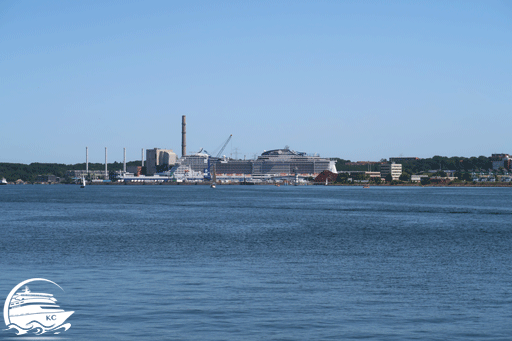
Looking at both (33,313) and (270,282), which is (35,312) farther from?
(270,282)

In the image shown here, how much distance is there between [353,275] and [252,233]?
1464 cm

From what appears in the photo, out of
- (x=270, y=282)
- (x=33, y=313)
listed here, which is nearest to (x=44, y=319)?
(x=33, y=313)

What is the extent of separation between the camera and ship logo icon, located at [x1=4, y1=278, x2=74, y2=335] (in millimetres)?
11508

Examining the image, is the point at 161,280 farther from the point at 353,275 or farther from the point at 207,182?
the point at 207,182

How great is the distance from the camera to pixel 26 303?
521 inches

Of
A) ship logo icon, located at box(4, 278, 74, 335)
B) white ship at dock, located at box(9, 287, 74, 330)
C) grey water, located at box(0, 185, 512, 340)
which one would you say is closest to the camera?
ship logo icon, located at box(4, 278, 74, 335)

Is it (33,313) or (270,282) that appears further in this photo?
(270,282)

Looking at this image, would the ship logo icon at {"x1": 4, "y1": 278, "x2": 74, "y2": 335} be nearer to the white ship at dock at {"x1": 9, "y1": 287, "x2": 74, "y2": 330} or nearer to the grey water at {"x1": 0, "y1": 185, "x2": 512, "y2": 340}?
the white ship at dock at {"x1": 9, "y1": 287, "x2": 74, "y2": 330}

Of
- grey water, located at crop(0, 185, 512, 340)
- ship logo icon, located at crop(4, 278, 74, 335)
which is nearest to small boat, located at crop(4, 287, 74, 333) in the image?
ship logo icon, located at crop(4, 278, 74, 335)

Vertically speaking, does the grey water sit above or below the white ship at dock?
below

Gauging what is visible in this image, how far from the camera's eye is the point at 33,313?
12570mm

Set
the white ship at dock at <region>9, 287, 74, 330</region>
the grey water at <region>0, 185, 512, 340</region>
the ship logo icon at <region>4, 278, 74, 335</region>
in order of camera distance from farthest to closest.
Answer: the white ship at dock at <region>9, 287, 74, 330</region> → the grey water at <region>0, 185, 512, 340</region> → the ship logo icon at <region>4, 278, 74, 335</region>

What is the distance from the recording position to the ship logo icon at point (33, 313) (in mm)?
11508

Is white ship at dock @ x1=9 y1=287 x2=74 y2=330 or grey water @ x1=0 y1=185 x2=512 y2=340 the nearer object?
grey water @ x1=0 y1=185 x2=512 y2=340
